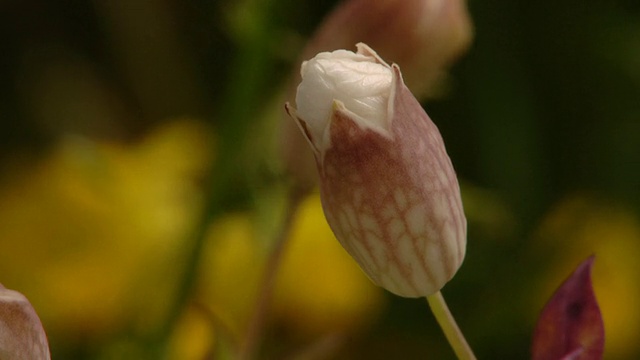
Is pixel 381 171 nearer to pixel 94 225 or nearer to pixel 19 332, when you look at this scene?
pixel 19 332

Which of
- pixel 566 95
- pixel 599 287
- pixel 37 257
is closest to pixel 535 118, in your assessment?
pixel 566 95

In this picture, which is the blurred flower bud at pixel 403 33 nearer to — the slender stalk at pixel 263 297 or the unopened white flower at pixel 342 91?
the slender stalk at pixel 263 297

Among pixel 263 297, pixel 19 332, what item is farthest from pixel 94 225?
pixel 19 332

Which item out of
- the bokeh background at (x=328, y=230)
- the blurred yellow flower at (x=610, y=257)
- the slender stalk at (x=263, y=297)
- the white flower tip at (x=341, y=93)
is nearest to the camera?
the white flower tip at (x=341, y=93)

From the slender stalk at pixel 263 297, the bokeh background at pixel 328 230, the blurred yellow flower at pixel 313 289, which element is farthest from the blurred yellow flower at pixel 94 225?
the slender stalk at pixel 263 297

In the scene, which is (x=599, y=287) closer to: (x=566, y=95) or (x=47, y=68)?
(x=566, y=95)

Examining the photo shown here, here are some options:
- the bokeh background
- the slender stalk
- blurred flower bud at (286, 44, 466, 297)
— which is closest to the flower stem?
blurred flower bud at (286, 44, 466, 297)
